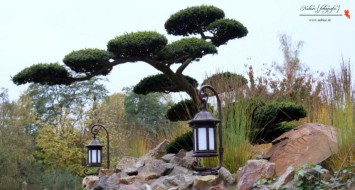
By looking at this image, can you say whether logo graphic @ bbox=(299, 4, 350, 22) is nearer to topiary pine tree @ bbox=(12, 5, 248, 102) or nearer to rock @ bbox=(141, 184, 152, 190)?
topiary pine tree @ bbox=(12, 5, 248, 102)

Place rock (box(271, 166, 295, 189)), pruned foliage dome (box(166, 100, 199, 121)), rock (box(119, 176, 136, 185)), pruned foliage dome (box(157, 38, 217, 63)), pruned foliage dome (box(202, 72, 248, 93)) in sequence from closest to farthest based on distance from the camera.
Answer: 1. rock (box(271, 166, 295, 189))
2. pruned foliage dome (box(202, 72, 248, 93))
3. rock (box(119, 176, 136, 185))
4. pruned foliage dome (box(166, 100, 199, 121))
5. pruned foliage dome (box(157, 38, 217, 63))

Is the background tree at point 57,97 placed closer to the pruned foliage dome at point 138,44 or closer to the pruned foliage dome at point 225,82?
the pruned foliage dome at point 138,44

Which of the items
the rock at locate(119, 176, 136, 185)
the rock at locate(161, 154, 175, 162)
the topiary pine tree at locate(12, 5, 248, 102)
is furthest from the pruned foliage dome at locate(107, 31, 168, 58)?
the rock at locate(119, 176, 136, 185)

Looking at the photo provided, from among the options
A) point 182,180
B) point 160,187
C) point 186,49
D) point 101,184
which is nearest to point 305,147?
point 182,180

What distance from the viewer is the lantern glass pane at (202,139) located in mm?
3324

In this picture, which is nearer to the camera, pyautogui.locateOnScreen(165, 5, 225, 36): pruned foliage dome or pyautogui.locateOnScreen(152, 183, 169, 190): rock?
pyautogui.locateOnScreen(152, 183, 169, 190): rock

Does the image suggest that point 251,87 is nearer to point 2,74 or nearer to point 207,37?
point 207,37

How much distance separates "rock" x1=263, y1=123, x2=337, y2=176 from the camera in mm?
3395

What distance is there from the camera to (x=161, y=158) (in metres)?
4.85

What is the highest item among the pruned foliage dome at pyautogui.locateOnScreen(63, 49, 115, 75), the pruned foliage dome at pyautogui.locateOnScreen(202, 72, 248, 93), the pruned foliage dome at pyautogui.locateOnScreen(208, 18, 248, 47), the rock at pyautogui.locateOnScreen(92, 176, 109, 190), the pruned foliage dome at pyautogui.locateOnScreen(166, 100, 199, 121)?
the pruned foliage dome at pyautogui.locateOnScreen(208, 18, 248, 47)

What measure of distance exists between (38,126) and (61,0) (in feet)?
21.8

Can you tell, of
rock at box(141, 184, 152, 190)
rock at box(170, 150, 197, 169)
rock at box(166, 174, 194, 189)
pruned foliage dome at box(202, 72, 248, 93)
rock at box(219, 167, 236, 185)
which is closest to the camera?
rock at box(219, 167, 236, 185)

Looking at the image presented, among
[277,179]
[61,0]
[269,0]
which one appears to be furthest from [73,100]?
[277,179]

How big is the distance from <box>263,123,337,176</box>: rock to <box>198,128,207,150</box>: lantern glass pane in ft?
2.04
